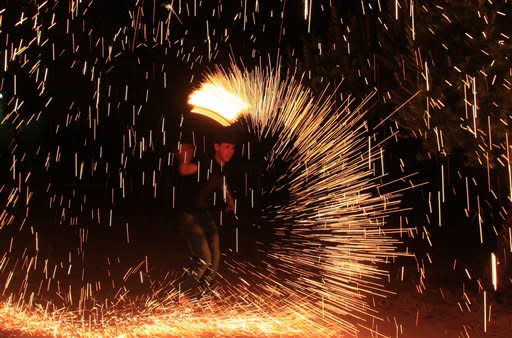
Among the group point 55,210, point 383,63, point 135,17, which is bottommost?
point 55,210

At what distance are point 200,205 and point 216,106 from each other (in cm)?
105

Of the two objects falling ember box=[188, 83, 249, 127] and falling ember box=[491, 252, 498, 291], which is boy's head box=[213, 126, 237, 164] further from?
falling ember box=[491, 252, 498, 291]

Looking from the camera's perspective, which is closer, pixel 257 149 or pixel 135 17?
pixel 257 149

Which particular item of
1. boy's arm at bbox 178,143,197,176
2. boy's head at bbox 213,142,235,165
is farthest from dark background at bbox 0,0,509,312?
boy's head at bbox 213,142,235,165

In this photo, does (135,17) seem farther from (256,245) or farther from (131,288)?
(131,288)

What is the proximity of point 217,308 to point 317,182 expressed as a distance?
12.3 ft

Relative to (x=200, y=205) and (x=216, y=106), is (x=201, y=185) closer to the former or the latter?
(x=200, y=205)

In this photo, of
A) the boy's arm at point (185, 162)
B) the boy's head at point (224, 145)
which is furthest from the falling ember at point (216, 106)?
the boy's arm at point (185, 162)

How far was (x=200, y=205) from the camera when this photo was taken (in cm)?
700

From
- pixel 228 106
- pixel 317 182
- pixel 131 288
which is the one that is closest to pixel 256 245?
pixel 317 182

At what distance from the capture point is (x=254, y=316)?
655 cm

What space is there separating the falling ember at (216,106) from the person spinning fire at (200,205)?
0.62ft

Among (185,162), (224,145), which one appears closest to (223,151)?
(224,145)

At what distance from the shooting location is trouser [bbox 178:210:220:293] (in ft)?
22.6
